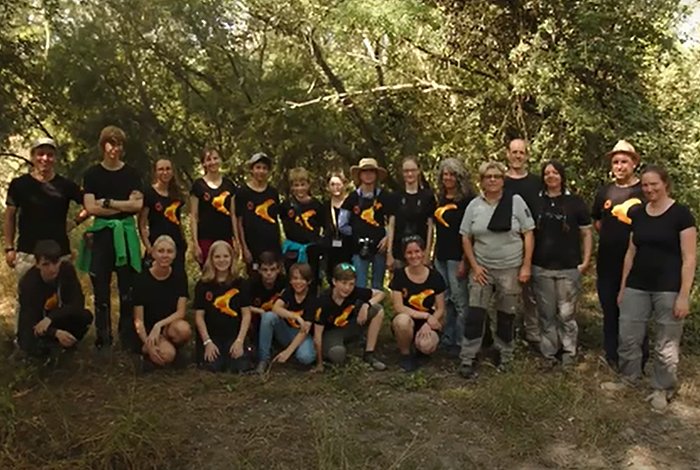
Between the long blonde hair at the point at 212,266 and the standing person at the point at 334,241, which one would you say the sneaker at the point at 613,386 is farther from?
the long blonde hair at the point at 212,266

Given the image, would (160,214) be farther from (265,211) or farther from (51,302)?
(51,302)

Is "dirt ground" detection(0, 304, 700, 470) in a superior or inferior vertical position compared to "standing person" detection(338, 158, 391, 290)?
inferior

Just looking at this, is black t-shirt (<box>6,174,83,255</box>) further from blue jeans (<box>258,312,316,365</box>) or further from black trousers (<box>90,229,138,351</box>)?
blue jeans (<box>258,312,316,365</box>)

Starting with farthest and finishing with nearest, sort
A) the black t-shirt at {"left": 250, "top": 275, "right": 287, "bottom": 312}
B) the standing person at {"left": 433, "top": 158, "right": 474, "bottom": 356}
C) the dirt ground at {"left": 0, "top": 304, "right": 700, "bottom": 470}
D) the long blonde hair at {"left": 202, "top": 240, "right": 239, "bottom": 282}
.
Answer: the black t-shirt at {"left": 250, "top": 275, "right": 287, "bottom": 312}, the standing person at {"left": 433, "top": 158, "right": 474, "bottom": 356}, the long blonde hair at {"left": 202, "top": 240, "right": 239, "bottom": 282}, the dirt ground at {"left": 0, "top": 304, "right": 700, "bottom": 470}

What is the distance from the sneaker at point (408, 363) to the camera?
5617mm

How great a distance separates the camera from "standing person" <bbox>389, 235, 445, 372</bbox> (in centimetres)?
561

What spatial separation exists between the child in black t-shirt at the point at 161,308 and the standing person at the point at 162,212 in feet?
0.66

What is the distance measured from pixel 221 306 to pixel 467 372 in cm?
203

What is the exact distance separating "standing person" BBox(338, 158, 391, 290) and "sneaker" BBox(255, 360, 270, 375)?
1.21 metres

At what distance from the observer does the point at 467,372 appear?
5.45m

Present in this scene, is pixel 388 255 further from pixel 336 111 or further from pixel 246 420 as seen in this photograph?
pixel 336 111

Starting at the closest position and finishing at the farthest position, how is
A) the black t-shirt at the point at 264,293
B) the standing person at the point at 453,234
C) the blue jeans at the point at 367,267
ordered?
the standing person at the point at 453,234 < the black t-shirt at the point at 264,293 < the blue jeans at the point at 367,267

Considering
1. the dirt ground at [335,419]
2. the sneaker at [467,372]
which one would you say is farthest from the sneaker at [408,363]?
the sneaker at [467,372]

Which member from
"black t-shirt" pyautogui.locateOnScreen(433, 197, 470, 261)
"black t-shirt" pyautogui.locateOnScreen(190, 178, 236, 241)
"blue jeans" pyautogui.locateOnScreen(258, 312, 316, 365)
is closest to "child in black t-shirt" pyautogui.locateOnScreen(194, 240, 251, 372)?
"blue jeans" pyautogui.locateOnScreen(258, 312, 316, 365)
